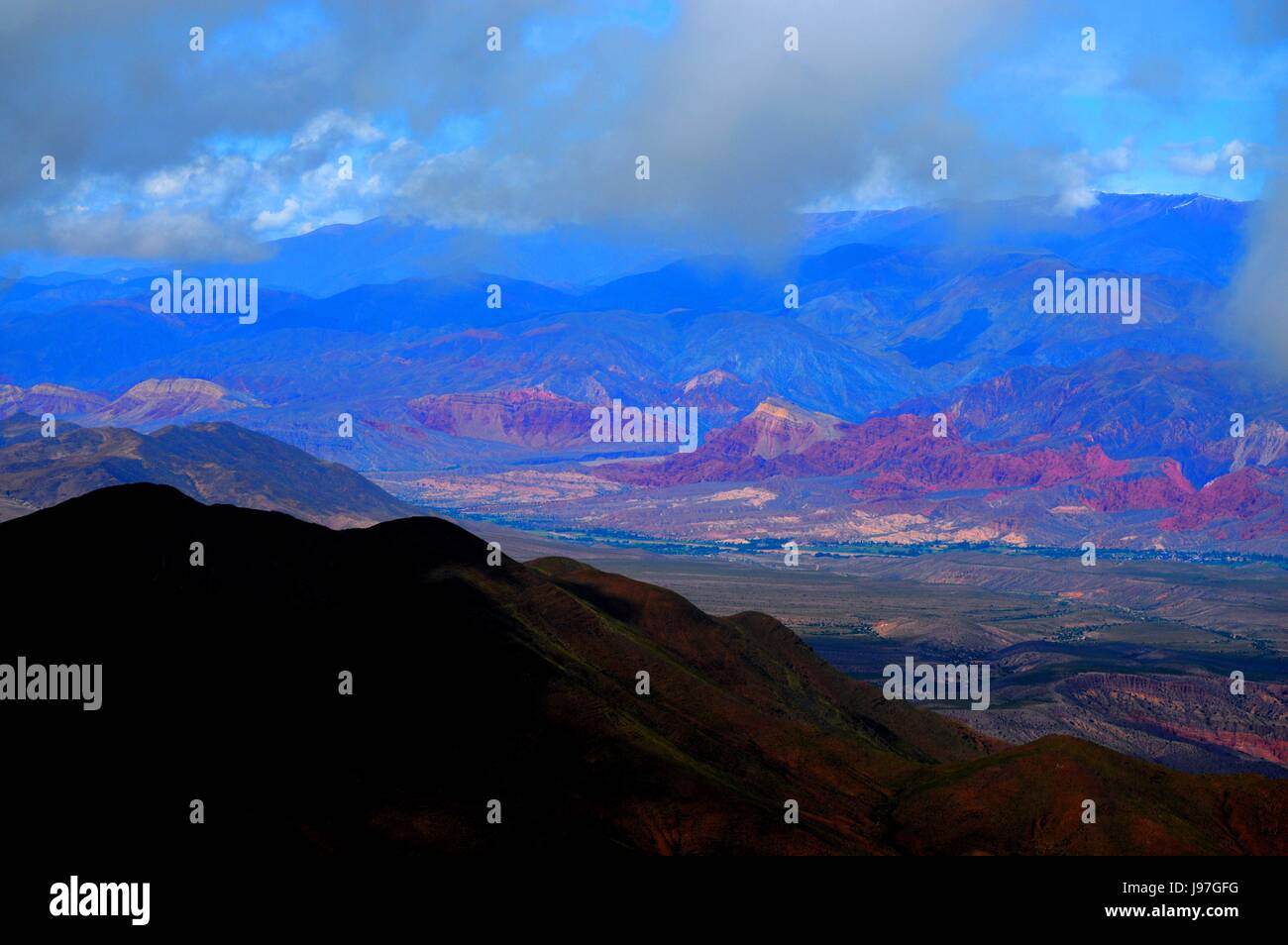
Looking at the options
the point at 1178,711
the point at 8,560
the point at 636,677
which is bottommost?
the point at 1178,711

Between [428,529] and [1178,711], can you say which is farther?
[1178,711]

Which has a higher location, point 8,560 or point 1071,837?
point 8,560
